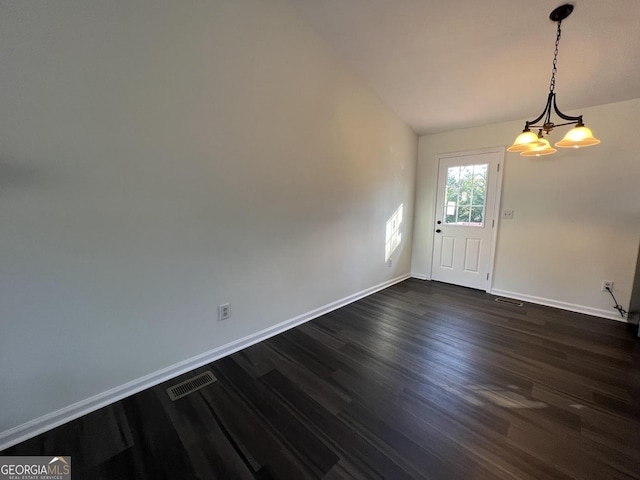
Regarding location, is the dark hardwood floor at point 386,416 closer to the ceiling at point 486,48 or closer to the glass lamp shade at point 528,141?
the glass lamp shade at point 528,141

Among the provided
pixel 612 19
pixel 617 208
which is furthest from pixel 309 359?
pixel 617 208

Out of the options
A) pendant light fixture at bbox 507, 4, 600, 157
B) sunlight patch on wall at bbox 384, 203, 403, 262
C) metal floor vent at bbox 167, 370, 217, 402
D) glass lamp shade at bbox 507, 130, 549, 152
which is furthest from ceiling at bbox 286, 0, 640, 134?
metal floor vent at bbox 167, 370, 217, 402

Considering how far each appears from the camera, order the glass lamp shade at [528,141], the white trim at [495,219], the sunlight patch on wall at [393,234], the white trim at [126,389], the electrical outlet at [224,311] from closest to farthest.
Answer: the white trim at [126,389], the glass lamp shade at [528,141], the electrical outlet at [224,311], the white trim at [495,219], the sunlight patch on wall at [393,234]

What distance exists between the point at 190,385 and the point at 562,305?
4.35 meters

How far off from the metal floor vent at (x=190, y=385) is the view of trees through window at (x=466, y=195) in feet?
13.0

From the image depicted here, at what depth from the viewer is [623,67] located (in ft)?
7.63

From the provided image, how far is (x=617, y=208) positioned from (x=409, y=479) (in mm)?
3732

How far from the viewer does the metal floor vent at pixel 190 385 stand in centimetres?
170

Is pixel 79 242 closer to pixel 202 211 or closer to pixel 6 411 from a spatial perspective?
pixel 202 211

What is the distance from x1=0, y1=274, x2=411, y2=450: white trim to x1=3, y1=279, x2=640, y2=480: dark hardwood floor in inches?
2.3

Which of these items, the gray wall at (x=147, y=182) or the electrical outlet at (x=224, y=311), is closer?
the gray wall at (x=147, y=182)

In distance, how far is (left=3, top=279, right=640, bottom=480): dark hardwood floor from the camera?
1249mm

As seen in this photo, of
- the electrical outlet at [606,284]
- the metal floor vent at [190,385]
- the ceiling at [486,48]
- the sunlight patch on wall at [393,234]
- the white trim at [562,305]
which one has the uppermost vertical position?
the ceiling at [486,48]

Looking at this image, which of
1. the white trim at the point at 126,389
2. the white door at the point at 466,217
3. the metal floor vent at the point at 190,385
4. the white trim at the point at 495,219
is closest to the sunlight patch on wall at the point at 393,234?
the white door at the point at 466,217
